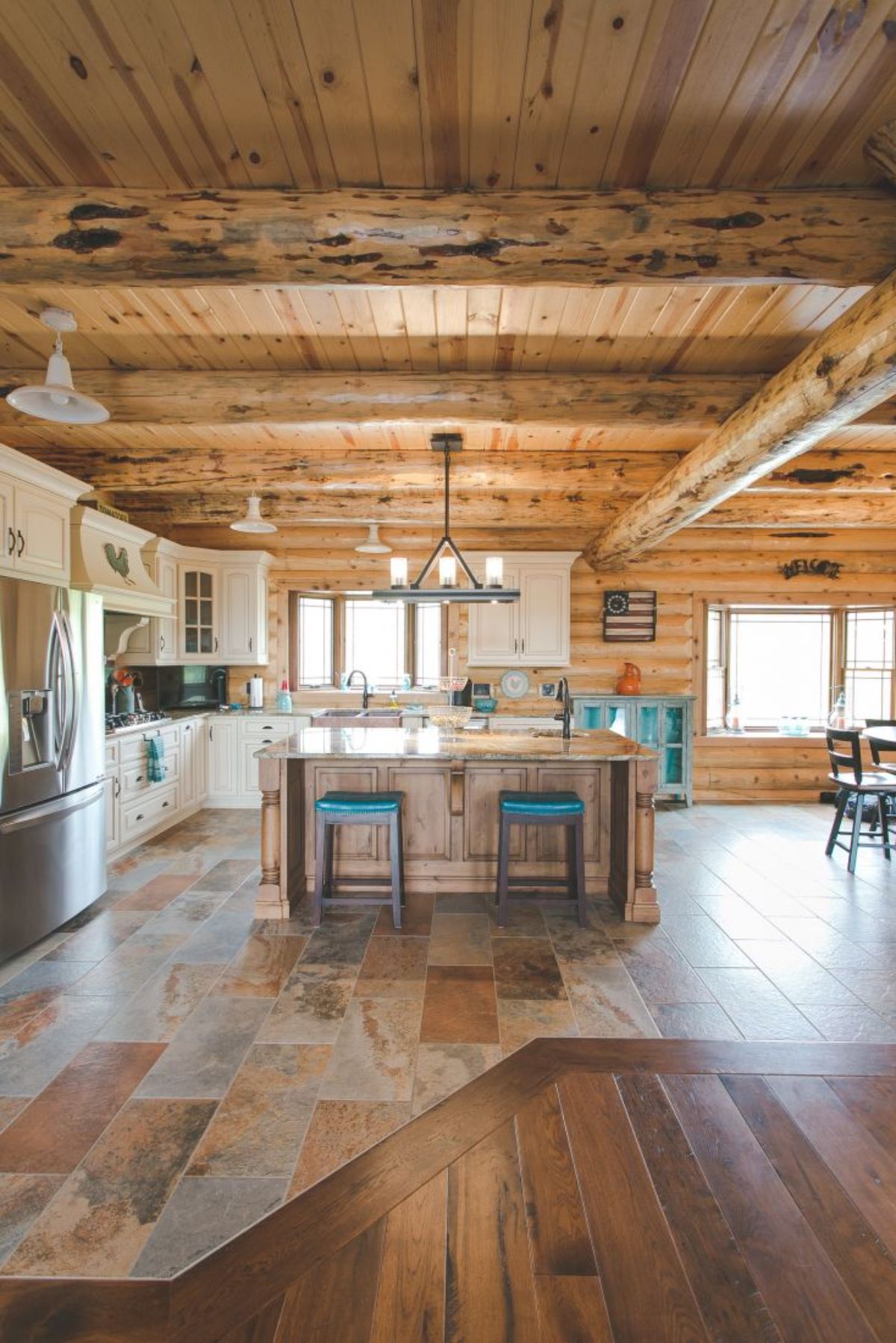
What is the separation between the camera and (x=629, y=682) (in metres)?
6.80

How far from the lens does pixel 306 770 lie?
399cm

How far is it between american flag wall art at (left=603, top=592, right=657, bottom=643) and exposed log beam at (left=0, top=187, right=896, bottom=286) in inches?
191

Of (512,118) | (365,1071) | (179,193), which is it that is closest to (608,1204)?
(365,1071)

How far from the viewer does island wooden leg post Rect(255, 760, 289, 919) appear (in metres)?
3.65

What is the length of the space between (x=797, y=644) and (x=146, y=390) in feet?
22.0

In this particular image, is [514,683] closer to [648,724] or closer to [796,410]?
[648,724]

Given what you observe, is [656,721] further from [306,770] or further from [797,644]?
[306,770]

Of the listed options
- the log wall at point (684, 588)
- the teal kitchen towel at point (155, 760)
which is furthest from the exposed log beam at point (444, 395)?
the log wall at point (684, 588)

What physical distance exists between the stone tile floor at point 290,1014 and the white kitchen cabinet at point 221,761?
6.33 ft

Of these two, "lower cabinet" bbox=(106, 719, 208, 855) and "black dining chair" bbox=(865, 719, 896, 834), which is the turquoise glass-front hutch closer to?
"black dining chair" bbox=(865, 719, 896, 834)

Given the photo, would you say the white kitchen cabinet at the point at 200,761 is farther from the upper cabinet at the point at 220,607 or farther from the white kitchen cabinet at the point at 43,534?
the white kitchen cabinet at the point at 43,534

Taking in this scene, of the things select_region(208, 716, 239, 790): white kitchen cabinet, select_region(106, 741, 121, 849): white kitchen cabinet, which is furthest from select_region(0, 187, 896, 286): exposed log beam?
select_region(208, 716, 239, 790): white kitchen cabinet

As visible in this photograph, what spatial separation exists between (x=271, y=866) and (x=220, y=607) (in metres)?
3.53

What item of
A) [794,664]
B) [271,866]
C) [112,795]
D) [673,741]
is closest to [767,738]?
[794,664]
